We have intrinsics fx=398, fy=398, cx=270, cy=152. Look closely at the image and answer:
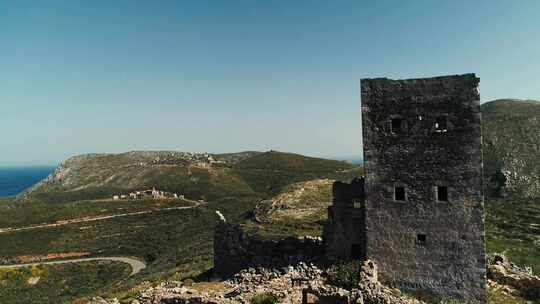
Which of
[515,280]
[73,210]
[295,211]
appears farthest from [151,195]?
[515,280]

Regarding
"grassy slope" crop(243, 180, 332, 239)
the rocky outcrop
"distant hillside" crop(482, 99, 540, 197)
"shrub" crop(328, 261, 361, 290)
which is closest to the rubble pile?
"shrub" crop(328, 261, 361, 290)

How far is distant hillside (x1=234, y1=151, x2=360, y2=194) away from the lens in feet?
469

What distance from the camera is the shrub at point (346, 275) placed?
17.7m

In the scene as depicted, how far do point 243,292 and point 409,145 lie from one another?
33.4 feet

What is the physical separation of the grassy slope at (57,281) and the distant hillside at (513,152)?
3094 inches

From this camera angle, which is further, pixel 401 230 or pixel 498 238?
pixel 498 238

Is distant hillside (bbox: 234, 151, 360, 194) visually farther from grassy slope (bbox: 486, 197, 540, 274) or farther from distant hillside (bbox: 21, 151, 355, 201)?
grassy slope (bbox: 486, 197, 540, 274)

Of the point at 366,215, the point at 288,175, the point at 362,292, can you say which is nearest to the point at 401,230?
the point at 366,215

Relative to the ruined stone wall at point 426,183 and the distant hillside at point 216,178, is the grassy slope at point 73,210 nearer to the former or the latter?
the distant hillside at point 216,178

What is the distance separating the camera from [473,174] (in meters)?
16.9

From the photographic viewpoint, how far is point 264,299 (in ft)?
56.5

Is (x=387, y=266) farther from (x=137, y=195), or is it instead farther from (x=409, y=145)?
(x=137, y=195)

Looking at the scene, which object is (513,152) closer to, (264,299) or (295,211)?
(295,211)

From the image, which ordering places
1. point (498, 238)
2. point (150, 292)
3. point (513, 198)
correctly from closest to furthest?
point (150, 292), point (498, 238), point (513, 198)
